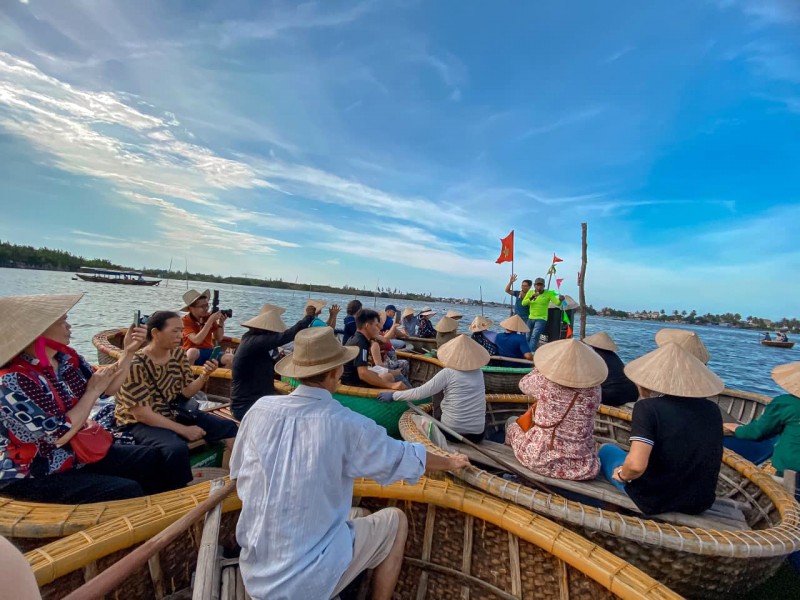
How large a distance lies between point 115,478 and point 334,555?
1.41 meters

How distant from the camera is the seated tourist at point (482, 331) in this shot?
20.8 ft

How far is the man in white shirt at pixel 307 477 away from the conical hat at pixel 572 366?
139 centimetres

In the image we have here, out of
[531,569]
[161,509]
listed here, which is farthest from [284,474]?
[531,569]

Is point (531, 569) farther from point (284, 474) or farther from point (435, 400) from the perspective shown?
point (435, 400)

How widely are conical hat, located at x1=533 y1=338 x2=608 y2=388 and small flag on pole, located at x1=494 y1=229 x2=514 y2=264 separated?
10068 mm

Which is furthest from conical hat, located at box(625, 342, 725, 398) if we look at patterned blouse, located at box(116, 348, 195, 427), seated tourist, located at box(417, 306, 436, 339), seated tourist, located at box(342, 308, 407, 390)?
seated tourist, located at box(417, 306, 436, 339)

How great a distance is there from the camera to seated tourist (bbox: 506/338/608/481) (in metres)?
2.61

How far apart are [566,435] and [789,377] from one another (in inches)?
67.6

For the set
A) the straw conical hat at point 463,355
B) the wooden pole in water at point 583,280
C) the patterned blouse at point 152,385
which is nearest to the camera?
the patterned blouse at point 152,385

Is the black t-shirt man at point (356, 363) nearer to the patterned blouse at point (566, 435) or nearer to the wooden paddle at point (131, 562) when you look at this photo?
the patterned blouse at point (566, 435)

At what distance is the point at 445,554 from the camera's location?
2.06 metres

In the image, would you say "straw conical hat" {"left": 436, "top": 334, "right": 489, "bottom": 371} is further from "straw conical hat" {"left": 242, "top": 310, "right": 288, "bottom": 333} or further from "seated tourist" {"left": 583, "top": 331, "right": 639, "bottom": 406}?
"seated tourist" {"left": 583, "top": 331, "right": 639, "bottom": 406}

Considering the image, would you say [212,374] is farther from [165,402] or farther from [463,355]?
[463,355]

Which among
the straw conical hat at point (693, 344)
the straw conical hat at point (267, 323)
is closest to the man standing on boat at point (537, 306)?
the straw conical hat at point (693, 344)
